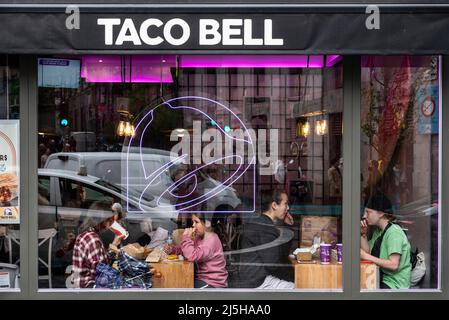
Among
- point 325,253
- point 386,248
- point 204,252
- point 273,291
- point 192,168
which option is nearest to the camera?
point 273,291

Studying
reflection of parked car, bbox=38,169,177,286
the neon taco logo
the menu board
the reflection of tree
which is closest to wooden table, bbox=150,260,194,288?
reflection of parked car, bbox=38,169,177,286

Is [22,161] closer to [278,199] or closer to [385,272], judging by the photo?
[278,199]

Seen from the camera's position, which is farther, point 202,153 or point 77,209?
point 202,153

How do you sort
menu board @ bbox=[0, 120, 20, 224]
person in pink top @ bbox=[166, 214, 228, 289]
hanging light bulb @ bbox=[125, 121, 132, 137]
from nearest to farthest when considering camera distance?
1. menu board @ bbox=[0, 120, 20, 224]
2. person in pink top @ bbox=[166, 214, 228, 289]
3. hanging light bulb @ bbox=[125, 121, 132, 137]

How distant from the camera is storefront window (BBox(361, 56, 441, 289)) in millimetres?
5414

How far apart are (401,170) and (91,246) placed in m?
2.95

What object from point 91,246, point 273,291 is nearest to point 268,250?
point 273,291

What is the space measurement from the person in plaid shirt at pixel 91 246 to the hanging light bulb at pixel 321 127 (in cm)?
203

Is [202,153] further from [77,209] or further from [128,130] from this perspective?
[77,209]

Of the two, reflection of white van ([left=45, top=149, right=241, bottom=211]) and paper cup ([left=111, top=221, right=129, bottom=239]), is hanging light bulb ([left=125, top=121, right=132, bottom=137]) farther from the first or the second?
paper cup ([left=111, top=221, right=129, bottom=239])

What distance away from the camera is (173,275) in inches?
218

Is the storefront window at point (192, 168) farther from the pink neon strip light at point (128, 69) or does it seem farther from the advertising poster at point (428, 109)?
the advertising poster at point (428, 109)

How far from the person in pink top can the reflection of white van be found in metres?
0.22

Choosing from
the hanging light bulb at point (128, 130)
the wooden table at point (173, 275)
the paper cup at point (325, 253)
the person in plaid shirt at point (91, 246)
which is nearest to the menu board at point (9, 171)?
the person in plaid shirt at point (91, 246)
